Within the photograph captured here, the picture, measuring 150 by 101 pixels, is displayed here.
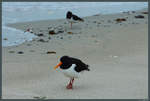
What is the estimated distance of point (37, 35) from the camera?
1092cm

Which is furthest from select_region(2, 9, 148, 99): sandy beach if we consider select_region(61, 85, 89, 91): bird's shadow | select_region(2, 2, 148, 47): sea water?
select_region(2, 2, 148, 47): sea water

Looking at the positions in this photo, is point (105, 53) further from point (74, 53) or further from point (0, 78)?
point (0, 78)

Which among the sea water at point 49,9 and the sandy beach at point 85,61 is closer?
the sandy beach at point 85,61

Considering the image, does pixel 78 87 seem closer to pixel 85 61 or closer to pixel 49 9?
pixel 85 61

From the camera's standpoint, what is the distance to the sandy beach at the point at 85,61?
498cm

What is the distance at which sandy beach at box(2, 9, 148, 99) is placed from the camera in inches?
196

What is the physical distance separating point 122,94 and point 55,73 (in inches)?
80.8

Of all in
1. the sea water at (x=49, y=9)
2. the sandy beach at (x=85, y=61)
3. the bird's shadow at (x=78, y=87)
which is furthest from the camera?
the sea water at (x=49, y=9)

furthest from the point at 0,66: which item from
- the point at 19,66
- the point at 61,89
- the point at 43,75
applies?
the point at 61,89

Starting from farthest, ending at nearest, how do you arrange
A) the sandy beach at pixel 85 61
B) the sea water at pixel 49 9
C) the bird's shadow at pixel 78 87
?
the sea water at pixel 49 9
the bird's shadow at pixel 78 87
the sandy beach at pixel 85 61

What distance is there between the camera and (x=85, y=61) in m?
7.53

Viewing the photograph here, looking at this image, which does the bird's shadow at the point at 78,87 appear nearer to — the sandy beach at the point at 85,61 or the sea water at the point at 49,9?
the sandy beach at the point at 85,61

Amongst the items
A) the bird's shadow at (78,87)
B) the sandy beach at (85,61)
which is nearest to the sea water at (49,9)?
the sandy beach at (85,61)

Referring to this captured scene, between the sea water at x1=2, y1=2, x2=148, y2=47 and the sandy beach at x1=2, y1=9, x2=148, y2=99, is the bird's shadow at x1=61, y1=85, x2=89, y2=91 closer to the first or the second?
the sandy beach at x1=2, y1=9, x2=148, y2=99
